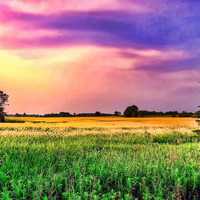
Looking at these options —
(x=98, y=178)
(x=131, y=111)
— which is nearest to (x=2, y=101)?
(x=131, y=111)

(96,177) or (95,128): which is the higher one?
(95,128)

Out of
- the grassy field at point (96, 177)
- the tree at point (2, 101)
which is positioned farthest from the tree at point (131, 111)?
the grassy field at point (96, 177)

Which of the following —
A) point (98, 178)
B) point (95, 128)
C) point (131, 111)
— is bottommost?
point (98, 178)

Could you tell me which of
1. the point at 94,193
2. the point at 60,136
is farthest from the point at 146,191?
the point at 60,136

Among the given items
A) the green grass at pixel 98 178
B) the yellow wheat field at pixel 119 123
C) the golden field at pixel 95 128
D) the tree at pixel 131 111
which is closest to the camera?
the green grass at pixel 98 178

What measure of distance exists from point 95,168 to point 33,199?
4793 mm

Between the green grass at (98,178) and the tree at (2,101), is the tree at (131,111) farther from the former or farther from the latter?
the green grass at (98,178)

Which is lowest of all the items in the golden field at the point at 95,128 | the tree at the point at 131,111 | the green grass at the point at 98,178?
the green grass at the point at 98,178

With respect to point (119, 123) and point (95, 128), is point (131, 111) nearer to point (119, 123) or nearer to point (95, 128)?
point (119, 123)

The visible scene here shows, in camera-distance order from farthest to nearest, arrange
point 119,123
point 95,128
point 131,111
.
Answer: point 131,111 < point 119,123 < point 95,128

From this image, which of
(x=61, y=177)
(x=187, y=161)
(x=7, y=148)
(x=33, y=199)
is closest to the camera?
(x=33, y=199)

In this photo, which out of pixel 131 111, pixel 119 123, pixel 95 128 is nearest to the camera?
pixel 95 128

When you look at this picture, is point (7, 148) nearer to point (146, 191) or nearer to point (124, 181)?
point (124, 181)

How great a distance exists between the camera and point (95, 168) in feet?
66.1
